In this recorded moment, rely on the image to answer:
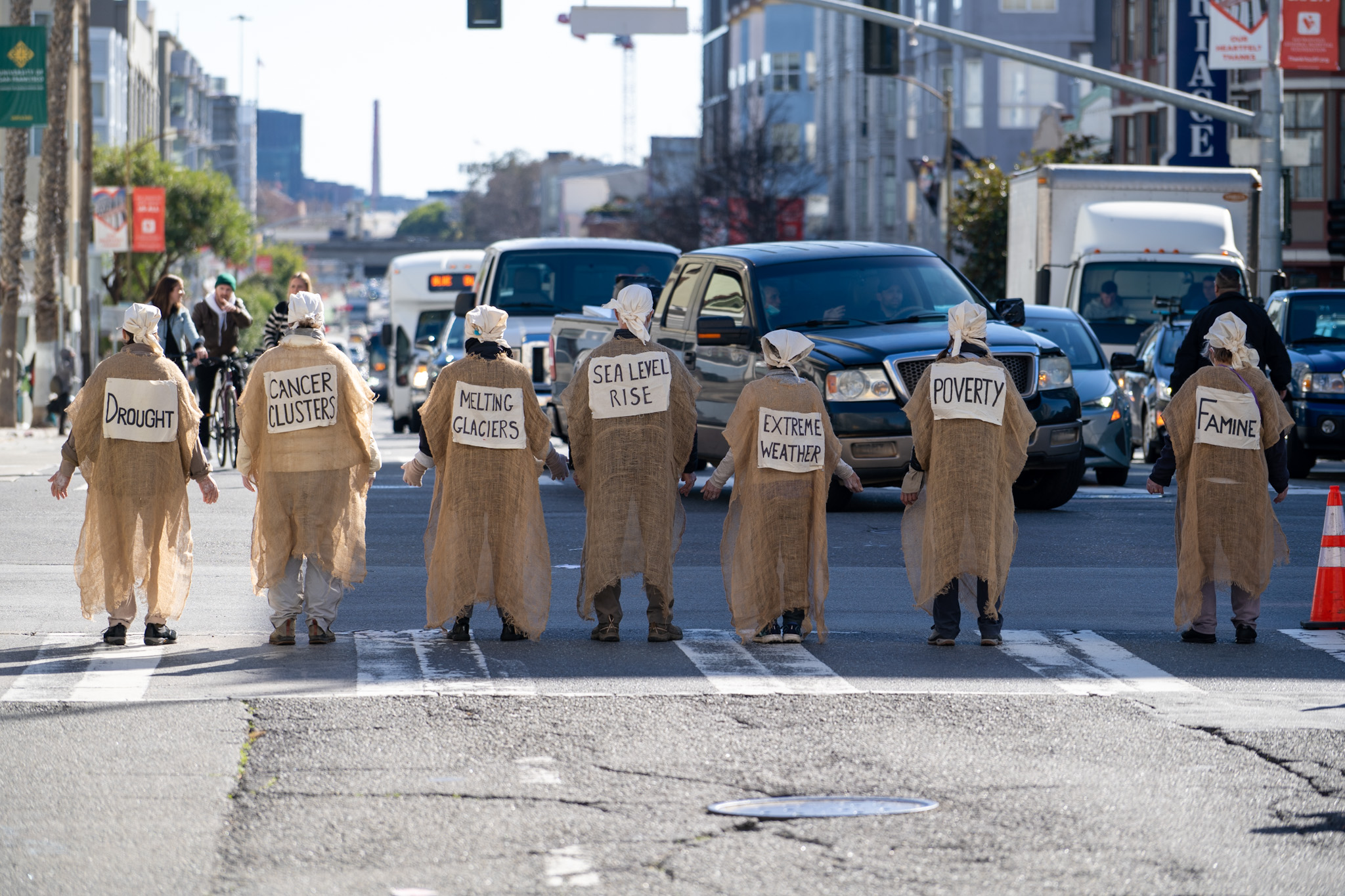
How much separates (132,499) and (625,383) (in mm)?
2417

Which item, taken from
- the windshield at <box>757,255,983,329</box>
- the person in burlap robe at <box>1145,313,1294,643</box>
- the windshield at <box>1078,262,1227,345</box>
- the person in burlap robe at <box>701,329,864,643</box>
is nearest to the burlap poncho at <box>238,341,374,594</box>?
the person in burlap robe at <box>701,329,864,643</box>

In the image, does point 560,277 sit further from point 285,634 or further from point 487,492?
point 285,634

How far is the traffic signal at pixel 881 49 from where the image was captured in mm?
27703

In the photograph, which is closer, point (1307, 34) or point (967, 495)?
point (967, 495)

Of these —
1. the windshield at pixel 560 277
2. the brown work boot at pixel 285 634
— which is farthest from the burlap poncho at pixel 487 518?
the windshield at pixel 560 277

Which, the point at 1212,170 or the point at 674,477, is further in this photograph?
the point at 1212,170

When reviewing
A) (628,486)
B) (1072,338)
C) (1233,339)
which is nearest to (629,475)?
(628,486)

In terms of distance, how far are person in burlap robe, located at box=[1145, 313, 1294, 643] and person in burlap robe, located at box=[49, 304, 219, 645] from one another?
479cm

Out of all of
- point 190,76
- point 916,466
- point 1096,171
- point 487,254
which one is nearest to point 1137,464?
point 1096,171

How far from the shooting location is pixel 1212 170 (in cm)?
2697

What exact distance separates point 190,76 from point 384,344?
100029mm

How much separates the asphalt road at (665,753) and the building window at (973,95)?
5957 centimetres

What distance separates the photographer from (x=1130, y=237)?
2531cm

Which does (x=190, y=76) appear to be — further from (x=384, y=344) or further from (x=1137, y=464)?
(x=1137, y=464)
